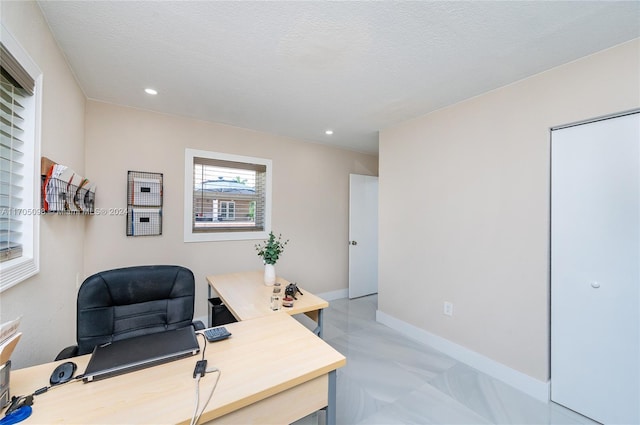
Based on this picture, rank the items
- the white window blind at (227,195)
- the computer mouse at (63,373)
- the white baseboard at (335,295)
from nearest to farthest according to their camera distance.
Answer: the computer mouse at (63,373) → the white window blind at (227,195) → the white baseboard at (335,295)

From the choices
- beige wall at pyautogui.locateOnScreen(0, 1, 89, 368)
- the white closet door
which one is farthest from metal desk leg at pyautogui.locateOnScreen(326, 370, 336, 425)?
the white closet door

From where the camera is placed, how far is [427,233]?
2812 mm

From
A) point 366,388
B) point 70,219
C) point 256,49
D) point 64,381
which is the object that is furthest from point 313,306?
point 70,219

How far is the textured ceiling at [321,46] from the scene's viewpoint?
4.63ft

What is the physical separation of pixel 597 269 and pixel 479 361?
3.89 ft

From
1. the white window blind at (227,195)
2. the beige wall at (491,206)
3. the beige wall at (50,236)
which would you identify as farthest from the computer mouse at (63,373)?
the beige wall at (491,206)

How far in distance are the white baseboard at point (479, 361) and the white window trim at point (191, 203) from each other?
6.69 feet

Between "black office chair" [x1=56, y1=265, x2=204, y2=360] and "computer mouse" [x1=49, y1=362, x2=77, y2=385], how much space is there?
1.38 ft

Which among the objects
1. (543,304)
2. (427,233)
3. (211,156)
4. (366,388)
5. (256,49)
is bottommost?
(366,388)

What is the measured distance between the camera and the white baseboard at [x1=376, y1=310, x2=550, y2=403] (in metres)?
1.98

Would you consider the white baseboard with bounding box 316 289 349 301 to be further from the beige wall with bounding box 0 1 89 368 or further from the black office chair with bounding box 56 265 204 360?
the beige wall with bounding box 0 1 89 368

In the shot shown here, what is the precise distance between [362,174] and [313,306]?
3065 millimetres

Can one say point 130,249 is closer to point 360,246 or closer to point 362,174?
point 360,246

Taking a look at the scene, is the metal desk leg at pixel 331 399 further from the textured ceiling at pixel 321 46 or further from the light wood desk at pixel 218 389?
the textured ceiling at pixel 321 46
